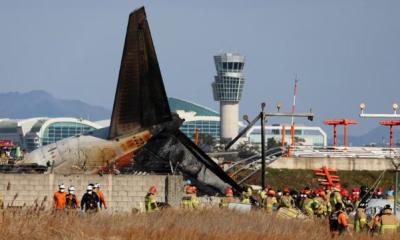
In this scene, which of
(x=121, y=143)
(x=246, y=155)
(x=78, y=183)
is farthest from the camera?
(x=246, y=155)

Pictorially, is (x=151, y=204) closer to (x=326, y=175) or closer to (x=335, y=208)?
(x=335, y=208)

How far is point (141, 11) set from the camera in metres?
55.2

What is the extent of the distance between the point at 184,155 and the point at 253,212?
55.0 feet

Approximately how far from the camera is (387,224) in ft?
110

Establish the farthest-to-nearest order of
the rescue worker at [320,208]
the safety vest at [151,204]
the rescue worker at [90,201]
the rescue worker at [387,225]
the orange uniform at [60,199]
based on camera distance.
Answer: the rescue worker at [320,208] < the safety vest at [151,204] < the rescue worker at [90,201] < the orange uniform at [60,199] < the rescue worker at [387,225]

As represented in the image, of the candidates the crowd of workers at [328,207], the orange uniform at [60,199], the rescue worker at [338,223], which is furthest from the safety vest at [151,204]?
the rescue worker at [338,223]

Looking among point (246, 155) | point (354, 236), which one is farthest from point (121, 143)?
point (246, 155)

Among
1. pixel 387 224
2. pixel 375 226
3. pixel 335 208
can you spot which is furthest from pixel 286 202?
pixel 387 224

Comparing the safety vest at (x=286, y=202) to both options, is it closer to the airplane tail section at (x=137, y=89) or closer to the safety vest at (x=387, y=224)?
the safety vest at (x=387, y=224)

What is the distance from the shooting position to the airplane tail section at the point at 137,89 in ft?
178

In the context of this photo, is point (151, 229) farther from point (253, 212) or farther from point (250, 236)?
point (253, 212)

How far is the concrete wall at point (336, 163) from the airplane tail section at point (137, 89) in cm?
2724

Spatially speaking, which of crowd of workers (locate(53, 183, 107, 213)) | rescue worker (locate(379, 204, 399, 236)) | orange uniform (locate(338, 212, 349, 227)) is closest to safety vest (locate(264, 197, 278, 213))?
crowd of workers (locate(53, 183, 107, 213))

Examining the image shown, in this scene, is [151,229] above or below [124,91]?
below
